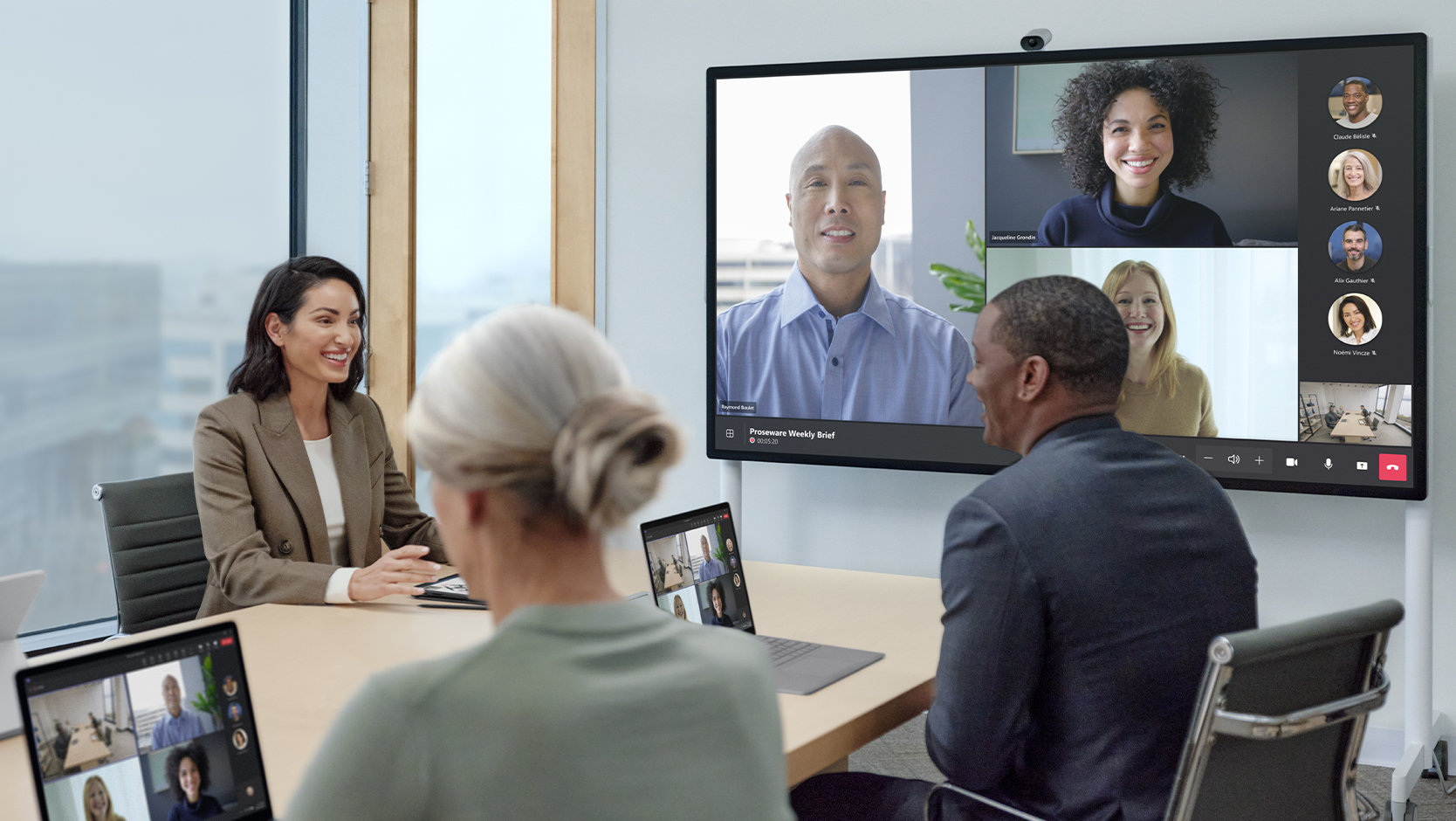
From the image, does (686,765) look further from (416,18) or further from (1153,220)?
(416,18)

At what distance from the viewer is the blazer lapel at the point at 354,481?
286cm

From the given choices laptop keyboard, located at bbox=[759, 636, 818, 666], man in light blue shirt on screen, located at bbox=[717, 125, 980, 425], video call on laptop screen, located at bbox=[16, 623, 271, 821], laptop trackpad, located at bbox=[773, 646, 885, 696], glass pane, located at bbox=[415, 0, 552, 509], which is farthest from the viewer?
glass pane, located at bbox=[415, 0, 552, 509]

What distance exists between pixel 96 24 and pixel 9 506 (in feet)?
5.19

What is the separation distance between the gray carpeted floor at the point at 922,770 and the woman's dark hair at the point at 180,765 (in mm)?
2238

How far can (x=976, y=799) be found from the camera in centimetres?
176

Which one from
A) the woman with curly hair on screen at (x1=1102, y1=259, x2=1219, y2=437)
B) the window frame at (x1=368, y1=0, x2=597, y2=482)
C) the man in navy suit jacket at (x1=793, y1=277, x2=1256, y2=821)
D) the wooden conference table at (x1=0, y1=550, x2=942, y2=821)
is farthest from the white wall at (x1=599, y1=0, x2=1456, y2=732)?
the man in navy suit jacket at (x1=793, y1=277, x2=1256, y2=821)

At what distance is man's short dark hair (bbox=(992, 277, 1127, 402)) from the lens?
1816 millimetres

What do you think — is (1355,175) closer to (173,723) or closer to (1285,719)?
(1285,719)

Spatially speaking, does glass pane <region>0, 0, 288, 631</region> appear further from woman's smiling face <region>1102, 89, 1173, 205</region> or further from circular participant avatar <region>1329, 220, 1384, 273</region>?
circular participant avatar <region>1329, 220, 1384, 273</region>

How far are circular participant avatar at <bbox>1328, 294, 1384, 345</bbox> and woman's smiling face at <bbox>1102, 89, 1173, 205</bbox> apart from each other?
577 millimetres

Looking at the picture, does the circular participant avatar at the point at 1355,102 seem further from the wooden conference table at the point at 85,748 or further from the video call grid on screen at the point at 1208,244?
the wooden conference table at the point at 85,748

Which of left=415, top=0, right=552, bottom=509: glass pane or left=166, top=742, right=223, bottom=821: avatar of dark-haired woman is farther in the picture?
left=415, top=0, right=552, bottom=509: glass pane

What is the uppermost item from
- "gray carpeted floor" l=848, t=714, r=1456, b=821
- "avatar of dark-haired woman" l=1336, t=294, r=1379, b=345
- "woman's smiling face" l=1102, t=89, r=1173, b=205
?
"woman's smiling face" l=1102, t=89, r=1173, b=205

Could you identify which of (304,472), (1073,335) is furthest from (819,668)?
(304,472)
